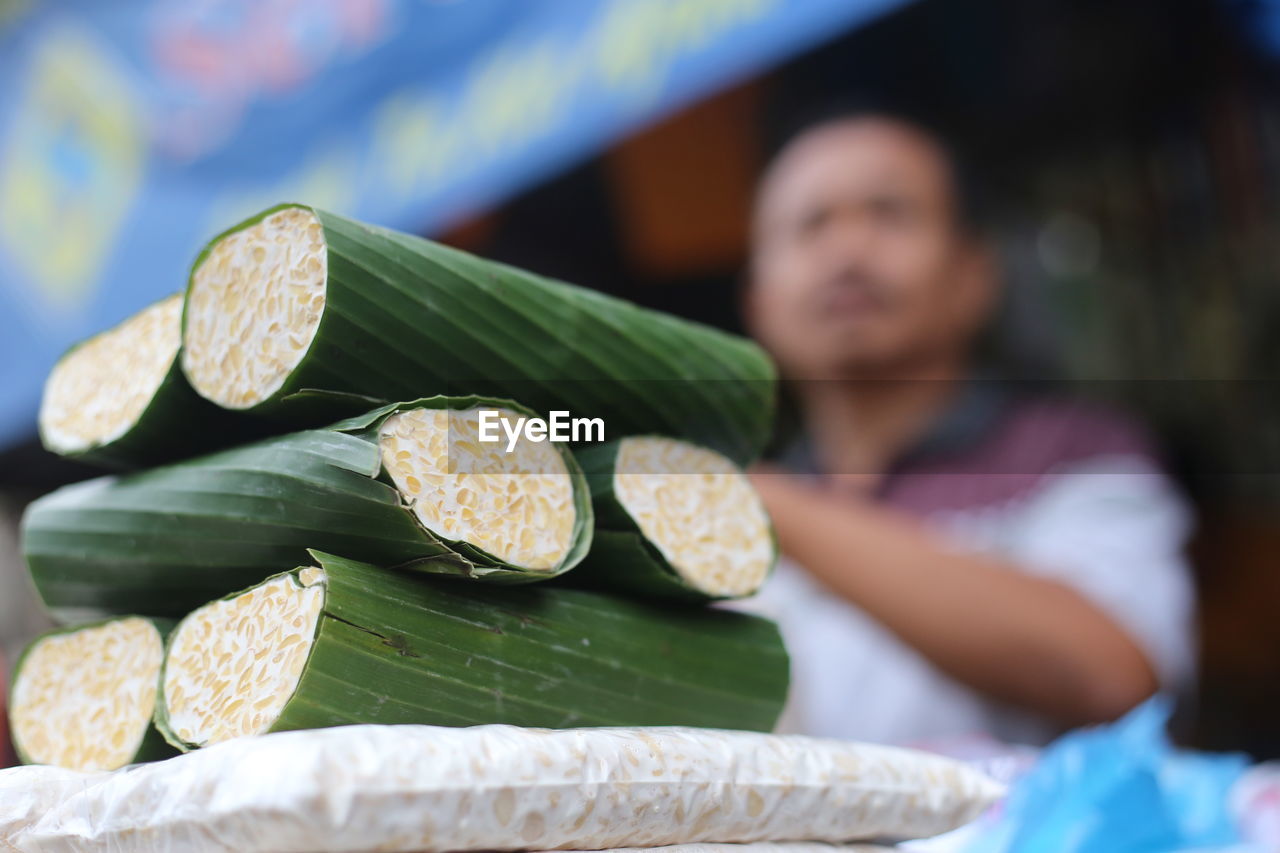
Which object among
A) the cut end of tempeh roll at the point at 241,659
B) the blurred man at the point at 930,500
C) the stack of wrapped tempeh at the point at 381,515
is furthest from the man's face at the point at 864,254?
the cut end of tempeh roll at the point at 241,659

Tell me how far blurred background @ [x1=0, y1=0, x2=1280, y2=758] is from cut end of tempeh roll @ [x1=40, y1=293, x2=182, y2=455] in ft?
4.08

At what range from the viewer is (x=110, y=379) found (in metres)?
0.90

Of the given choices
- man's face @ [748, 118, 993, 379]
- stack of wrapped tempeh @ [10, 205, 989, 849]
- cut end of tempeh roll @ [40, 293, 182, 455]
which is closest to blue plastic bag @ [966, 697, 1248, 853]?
stack of wrapped tempeh @ [10, 205, 989, 849]

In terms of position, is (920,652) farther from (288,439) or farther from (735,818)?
(288,439)

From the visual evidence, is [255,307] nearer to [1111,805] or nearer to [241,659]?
[241,659]

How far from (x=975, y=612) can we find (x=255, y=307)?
157 centimetres

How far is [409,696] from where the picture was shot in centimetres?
72

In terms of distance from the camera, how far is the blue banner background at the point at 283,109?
2.19 m

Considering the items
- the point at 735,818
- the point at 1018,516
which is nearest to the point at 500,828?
the point at 735,818

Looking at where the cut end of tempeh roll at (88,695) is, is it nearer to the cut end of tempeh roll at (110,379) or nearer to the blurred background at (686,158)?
the cut end of tempeh roll at (110,379)

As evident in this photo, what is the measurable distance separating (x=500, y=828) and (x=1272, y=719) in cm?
368

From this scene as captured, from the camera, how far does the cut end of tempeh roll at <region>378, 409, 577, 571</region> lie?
0.72m

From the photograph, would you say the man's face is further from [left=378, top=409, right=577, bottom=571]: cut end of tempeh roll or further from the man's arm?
[left=378, top=409, right=577, bottom=571]: cut end of tempeh roll

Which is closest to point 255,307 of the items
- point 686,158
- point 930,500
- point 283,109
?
point 930,500
